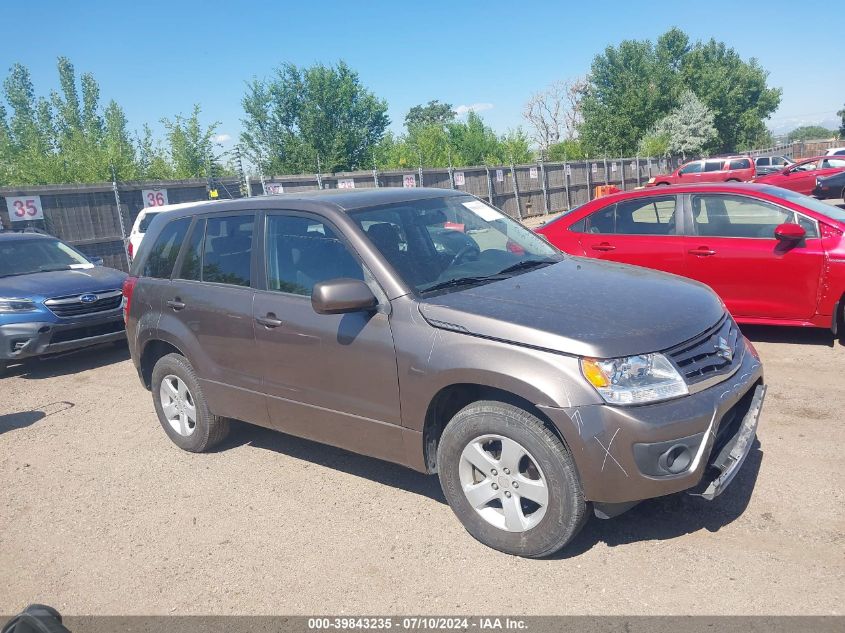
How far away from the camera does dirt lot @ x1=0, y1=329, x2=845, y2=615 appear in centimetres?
321

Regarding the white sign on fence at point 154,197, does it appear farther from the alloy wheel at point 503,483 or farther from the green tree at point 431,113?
the green tree at point 431,113

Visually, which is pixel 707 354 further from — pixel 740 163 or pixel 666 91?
pixel 666 91

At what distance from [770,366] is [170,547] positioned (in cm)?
515

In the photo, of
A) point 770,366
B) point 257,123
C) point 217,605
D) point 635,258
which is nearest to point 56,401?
point 217,605

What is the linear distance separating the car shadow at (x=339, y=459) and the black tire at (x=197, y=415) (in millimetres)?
202

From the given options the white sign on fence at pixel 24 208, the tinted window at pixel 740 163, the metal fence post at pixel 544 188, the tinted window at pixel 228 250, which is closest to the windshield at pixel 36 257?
the white sign on fence at pixel 24 208

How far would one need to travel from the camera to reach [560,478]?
3213 mm

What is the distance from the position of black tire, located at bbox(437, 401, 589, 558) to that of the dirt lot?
13cm

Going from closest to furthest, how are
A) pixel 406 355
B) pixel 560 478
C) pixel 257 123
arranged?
pixel 560 478 < pixel 406 355 < pixel 257 123

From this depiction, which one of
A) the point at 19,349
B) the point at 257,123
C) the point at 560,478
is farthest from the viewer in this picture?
the point at 257,123

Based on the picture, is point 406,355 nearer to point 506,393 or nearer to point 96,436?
point 506,393

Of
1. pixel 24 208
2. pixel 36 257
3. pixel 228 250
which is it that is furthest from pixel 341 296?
pixel 24 208

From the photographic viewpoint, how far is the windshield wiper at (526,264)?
4.25 metres

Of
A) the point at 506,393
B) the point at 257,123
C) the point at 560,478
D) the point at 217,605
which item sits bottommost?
the point at 217,605
